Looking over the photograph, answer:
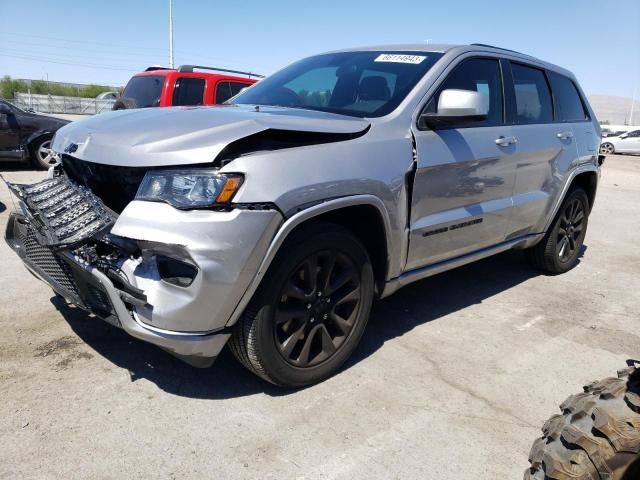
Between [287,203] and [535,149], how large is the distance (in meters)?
2.60

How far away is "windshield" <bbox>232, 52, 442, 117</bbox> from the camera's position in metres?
3.29

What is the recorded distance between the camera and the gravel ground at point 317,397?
91.8 inches

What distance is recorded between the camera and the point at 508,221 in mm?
4062

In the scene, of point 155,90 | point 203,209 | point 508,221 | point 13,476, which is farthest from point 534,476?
point 155,90

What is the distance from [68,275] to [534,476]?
219 centimetres

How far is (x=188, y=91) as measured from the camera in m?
8.22

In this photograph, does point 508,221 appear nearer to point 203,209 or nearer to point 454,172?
point 454,172

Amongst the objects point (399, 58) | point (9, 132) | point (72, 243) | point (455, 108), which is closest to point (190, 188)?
point (72, 243)

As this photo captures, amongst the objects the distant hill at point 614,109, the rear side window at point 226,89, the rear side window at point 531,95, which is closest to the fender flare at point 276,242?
the rear side window at point 531,95

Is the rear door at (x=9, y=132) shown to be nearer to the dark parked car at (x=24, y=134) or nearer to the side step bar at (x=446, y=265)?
the dark parked car at (x=24, y=134)

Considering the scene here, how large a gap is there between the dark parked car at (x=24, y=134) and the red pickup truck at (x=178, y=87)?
235 centimetres

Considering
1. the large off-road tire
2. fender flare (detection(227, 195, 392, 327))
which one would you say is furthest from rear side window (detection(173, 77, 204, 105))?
the large off-road tire

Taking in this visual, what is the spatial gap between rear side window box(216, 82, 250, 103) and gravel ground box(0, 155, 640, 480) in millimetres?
5042

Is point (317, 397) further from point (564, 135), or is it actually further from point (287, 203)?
point (564, 135)
